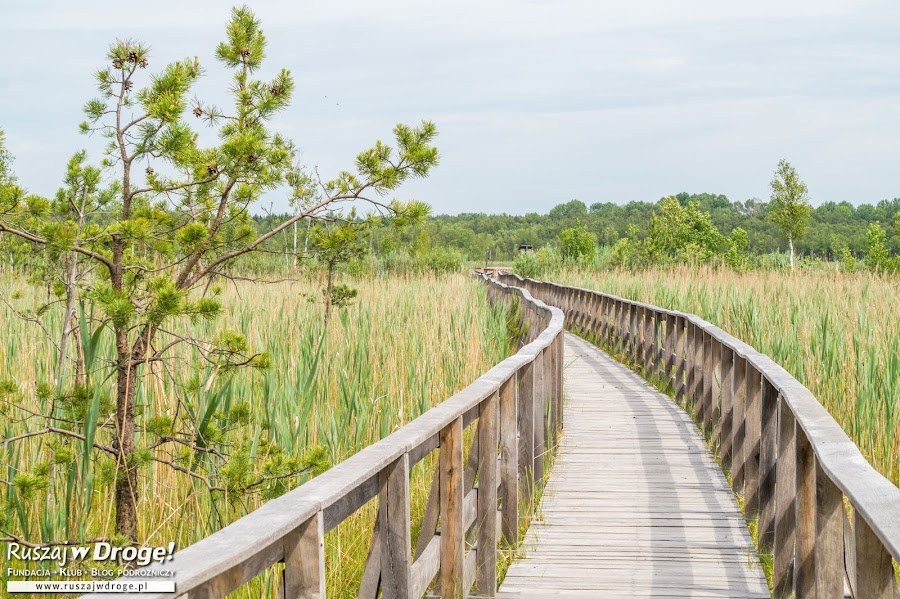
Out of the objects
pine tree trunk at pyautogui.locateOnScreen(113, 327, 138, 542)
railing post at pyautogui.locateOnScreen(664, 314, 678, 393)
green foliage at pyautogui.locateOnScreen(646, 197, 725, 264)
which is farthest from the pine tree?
green foliage at pyautogui.locateOnScreen(646, 197, 725, 264)

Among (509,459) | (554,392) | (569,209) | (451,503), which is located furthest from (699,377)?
(569,209)

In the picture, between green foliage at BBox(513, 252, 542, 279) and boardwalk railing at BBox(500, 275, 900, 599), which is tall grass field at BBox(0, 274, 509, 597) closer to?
boardwalk railing at BBox(500, 275, 900, 599)

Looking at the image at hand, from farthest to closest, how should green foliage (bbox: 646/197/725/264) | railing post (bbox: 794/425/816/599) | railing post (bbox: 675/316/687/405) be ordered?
green foliage (bbox: 646/197/725/264), railing post (bbox: 675/316/687/405), railing post (bbox: 794/425/816/599)

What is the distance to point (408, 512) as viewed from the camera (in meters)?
2.73

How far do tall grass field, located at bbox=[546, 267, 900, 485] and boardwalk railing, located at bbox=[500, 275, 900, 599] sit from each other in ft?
2.01

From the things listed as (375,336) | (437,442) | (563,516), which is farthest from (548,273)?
(437,442)

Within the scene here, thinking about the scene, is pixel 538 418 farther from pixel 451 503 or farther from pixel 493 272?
pixel 493 272

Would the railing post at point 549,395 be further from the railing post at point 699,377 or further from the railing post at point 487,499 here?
the railing post at point 487,499

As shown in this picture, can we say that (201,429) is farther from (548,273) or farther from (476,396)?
(548,273)

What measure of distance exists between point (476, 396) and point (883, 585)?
1.70 meters

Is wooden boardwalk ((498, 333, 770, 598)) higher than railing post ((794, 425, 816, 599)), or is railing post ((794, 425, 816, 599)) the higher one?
railing post ((794, 425, 816, 599))

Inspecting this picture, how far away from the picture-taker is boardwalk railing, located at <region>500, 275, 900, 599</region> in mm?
→ 2266

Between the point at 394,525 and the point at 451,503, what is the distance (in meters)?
0.70

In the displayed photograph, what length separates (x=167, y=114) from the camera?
3.76m
